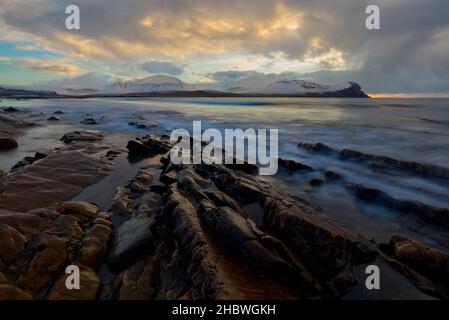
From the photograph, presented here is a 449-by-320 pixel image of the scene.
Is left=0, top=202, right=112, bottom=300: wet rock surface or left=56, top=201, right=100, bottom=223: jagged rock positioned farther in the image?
left=56, top=201, right=100, bottom=223: jagged rock

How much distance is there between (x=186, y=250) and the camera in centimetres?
473

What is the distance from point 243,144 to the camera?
18.8 m

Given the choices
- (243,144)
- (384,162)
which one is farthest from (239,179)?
(243,144)

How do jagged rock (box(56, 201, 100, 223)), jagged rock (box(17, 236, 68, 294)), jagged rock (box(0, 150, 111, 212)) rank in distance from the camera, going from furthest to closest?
jagged rock (box(0, 150, 111, 212)), jagged rock (box(56, 201, 100, 223)), jagged rock (box(17, 236, 68, 294))

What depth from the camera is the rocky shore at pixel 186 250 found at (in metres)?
4.09

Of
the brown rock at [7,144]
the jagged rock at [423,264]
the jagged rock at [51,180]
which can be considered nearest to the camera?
the jagged rock at [423,264]

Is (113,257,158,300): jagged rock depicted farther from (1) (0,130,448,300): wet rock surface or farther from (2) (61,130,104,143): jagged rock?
(2) (61,130,104,143): jagged rock

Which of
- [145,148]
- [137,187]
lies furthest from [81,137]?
[137,187]

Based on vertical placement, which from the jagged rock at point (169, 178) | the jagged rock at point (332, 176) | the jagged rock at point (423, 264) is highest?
the jagged rock at point (169, 178)

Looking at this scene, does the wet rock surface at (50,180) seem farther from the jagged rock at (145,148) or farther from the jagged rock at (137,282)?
the jagged rock at (137,282)

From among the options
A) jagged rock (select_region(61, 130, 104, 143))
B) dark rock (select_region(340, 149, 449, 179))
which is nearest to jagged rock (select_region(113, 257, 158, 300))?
dark rock (select_region(340, 149, 449, 179))

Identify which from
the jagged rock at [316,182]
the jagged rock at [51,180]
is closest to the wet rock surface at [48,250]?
the jagged rock at [51,180]

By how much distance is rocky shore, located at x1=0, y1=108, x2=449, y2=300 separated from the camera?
409 cm
